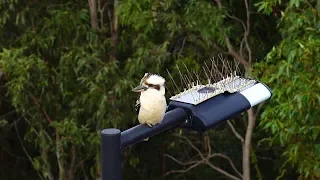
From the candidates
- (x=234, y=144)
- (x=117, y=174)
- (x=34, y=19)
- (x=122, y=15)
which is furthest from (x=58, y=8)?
(x=117, y=174)

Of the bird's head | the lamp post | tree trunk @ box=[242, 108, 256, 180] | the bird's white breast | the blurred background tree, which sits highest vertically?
the bird's head

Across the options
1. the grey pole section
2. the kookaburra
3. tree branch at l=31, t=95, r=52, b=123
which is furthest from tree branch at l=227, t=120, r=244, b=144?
the grey pole section

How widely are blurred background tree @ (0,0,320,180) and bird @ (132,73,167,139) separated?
6.73 ft

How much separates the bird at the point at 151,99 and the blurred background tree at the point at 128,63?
205 centimetres

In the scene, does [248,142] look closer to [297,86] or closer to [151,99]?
[297,86]

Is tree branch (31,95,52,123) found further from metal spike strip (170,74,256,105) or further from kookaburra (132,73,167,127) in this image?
kookaburra (132,73,167,127)

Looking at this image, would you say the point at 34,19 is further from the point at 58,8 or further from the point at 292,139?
the point at 292,139

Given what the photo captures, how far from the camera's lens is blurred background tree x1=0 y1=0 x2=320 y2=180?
12.8 ft

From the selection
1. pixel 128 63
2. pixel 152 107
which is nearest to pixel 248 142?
pixel 128 63

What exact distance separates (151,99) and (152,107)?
20 mm

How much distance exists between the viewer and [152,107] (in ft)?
5.41

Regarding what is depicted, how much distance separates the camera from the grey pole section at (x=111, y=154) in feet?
4.84

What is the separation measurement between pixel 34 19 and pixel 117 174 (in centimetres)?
366

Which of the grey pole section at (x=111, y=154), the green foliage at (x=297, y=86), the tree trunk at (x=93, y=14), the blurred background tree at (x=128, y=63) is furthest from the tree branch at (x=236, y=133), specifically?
the grey pole section at (x=111, y=154)
